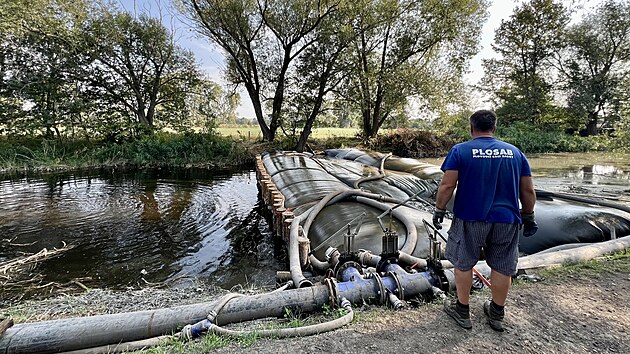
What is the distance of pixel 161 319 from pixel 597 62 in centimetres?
3303

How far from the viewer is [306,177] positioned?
684 cm

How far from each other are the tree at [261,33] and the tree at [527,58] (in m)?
17.4

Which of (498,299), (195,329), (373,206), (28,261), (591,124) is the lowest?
(28,261)

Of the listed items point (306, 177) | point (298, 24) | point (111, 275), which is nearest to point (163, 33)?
point (298, 24)

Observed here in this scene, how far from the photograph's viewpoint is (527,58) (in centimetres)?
2523

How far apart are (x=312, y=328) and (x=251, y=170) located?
13.2 m

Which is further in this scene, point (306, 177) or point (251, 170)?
point (251, 170)

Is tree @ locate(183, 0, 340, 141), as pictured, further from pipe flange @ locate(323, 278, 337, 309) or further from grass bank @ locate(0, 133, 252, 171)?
pipe flange @ locate(323, 278, 337, 309)

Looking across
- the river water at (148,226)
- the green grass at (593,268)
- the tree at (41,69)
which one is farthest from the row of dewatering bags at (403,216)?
the tree at (41,69)

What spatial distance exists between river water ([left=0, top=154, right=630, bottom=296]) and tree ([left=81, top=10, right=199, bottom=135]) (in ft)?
23.6

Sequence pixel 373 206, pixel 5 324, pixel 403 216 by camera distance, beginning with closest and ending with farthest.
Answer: pixel 5 324 < pixel 403 216 < pixel 373 206

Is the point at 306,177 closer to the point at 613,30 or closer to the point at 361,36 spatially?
the point at 361,36

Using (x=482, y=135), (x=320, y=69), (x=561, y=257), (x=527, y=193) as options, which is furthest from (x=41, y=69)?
(x=561, y=257)

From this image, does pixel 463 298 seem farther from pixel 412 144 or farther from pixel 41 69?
pixel 41 69
